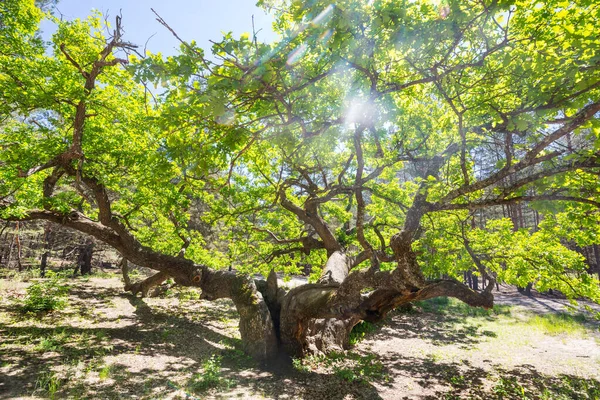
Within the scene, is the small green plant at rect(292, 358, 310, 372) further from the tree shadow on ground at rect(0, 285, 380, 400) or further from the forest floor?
the tree shadow on ground at rect(0, 285, 380, 400)

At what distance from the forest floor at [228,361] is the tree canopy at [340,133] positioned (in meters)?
1.49

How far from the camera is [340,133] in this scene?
20.6 feet

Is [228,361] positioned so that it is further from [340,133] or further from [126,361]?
[340,133]

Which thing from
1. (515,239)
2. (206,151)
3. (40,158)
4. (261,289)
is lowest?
(261,289)

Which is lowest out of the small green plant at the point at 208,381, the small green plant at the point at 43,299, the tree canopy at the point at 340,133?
the small green plant at the point at 208,381

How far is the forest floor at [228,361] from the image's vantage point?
552 centimetres

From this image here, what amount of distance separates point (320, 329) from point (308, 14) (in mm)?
8015

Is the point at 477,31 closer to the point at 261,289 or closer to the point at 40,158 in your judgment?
the point at 261,289

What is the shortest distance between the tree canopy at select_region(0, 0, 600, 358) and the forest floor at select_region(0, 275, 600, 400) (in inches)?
58.7

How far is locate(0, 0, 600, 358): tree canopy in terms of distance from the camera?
3307 mm

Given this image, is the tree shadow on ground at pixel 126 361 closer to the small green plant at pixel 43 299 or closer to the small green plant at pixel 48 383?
the small green plant at pixel 48 383

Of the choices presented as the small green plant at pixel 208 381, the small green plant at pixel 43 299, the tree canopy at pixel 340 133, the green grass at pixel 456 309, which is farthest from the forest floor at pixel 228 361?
the green grass at pixel 456 309

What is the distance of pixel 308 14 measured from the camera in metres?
2.94

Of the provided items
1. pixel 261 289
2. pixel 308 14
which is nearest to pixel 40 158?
pixel 261 289
